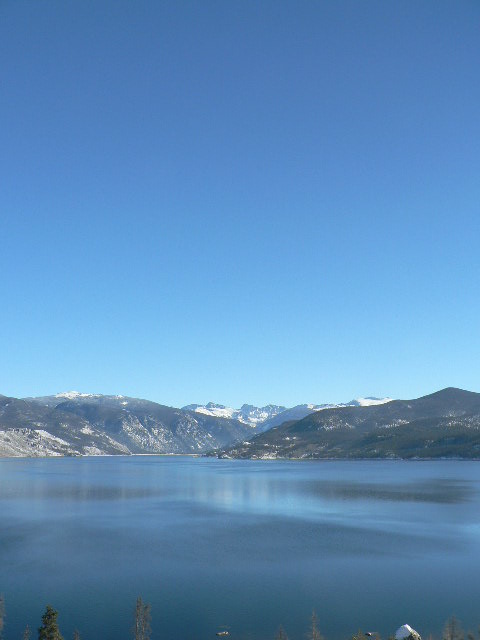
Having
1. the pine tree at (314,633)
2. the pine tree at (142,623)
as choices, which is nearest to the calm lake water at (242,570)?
the pine tree at (314,633)

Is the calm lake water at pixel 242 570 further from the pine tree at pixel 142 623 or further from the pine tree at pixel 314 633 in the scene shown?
the pine tree at pixel 142 623

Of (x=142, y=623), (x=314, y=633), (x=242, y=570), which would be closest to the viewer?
(x=314, y=633)

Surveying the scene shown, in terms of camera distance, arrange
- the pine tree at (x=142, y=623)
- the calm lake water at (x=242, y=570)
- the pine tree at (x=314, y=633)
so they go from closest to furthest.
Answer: the pine tree at (x=314, y=633) → the pine tree at (x=142, y=623) → the calm lake water at (x=242, y=570)

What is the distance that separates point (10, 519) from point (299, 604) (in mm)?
96135

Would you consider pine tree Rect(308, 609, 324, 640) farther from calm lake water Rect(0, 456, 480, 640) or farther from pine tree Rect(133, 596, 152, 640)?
pine tree Rect(133, 596, 152, 640)

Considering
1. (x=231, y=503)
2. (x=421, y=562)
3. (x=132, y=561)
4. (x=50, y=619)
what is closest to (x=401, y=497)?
(x=231, y=503)

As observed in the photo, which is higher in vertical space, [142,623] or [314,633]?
[314,633]

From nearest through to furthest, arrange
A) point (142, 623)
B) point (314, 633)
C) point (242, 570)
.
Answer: point (314, 633) → point (142, 623) → point (242, 570)

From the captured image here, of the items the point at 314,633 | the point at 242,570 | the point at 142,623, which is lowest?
the point at 242,570

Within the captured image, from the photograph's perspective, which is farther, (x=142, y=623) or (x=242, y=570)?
(x=242, y=570)

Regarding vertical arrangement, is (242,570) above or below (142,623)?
below

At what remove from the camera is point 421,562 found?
85.9 meters

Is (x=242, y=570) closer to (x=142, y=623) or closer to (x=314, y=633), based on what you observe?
(x=142, y=623)

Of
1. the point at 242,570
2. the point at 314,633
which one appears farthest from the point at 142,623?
the point at 242,570
